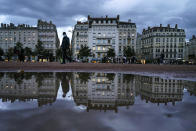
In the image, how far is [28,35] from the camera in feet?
239

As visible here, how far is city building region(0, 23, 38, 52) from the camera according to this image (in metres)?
72.6

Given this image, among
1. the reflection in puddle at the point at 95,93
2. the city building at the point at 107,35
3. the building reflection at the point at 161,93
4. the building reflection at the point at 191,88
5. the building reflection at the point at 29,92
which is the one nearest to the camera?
the reflection in puddle at the point at 95,93

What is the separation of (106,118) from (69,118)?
924 millimetres

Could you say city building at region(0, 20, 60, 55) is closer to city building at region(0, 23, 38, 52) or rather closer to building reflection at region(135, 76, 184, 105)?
city building at region(0, 23, 38, 52)

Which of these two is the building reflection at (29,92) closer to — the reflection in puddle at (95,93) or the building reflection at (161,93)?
the reflection in puddle at (95,93)

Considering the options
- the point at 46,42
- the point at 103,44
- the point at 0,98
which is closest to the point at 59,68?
the point at 0,98

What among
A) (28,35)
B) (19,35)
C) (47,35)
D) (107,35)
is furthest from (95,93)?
(19,35)

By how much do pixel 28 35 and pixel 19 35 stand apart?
15.5ft

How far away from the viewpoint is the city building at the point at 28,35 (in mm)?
72688

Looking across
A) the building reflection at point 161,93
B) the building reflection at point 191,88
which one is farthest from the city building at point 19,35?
the building reflection at point 191,88

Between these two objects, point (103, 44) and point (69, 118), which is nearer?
point (69, 118)

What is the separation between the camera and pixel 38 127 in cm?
308

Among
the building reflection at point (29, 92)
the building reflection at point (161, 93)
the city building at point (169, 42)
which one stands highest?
the city building at point (169, 42)

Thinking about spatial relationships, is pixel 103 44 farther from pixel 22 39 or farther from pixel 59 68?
pixel 59 68
